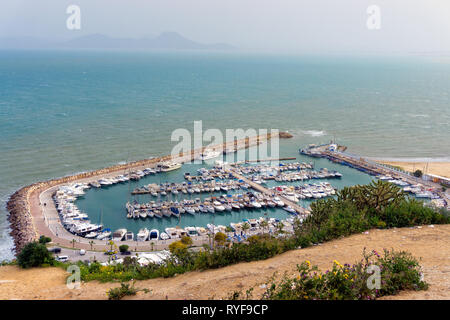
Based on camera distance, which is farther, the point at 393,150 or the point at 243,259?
the point at 393,150

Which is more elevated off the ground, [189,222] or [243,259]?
[243,259]

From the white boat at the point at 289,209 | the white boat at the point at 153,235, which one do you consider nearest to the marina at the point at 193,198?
the white boat at the point at 153,235

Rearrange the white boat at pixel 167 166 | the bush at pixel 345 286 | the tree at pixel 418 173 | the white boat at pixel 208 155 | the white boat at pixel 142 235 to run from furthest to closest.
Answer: the white boat at pixel 208 155
the white boat at pixel 167 166
the tree at pixel 418 173
the white boat at pixel 142 235
the bush at pixel 345 286

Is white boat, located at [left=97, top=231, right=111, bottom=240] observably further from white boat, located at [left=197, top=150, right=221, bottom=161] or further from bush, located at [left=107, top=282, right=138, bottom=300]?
white boat, located at [left=197, top=150, right=221, bottom=161]

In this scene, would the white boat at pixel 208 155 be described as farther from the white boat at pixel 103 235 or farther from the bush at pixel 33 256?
the bush at pixel 33 256

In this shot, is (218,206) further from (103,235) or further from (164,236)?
(103,235)
